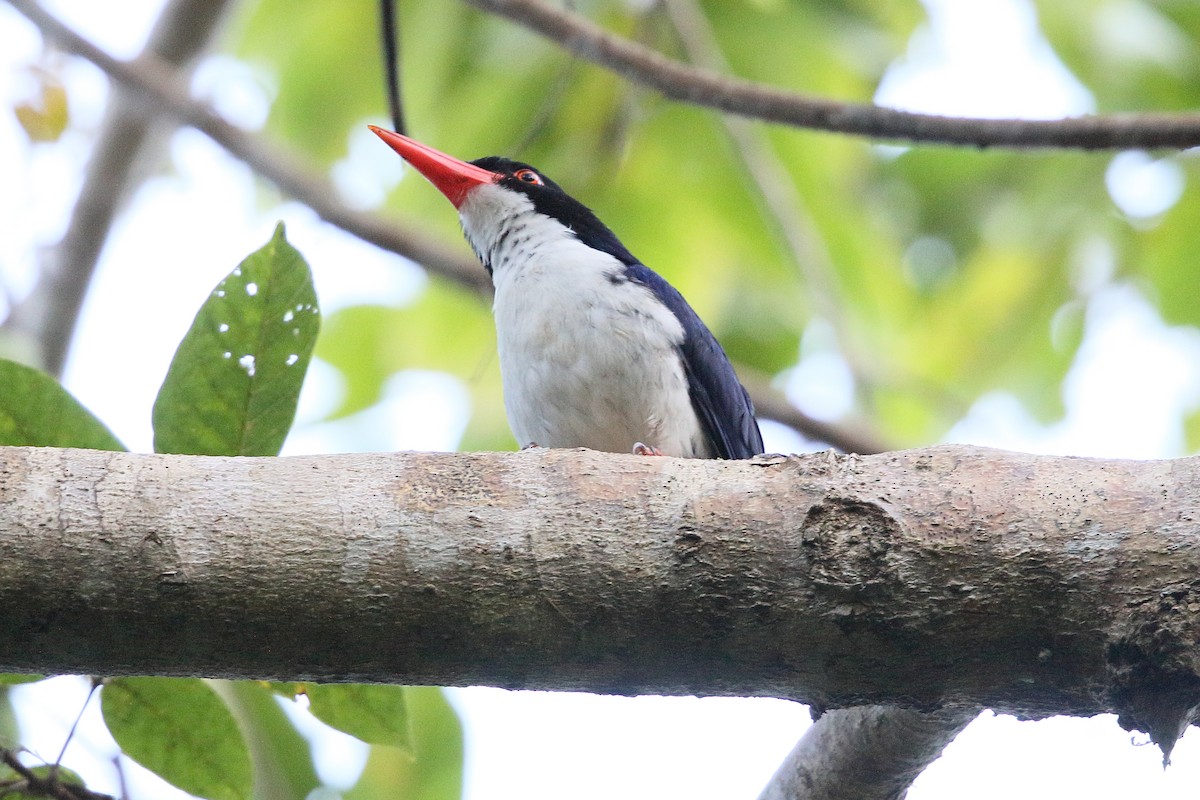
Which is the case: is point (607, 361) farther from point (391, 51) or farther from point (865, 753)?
point (865, 753)

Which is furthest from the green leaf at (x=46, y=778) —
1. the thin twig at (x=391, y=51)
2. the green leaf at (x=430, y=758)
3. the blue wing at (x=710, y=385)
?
the thin twig at (x=391, y=51)

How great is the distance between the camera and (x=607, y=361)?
3.95 metres

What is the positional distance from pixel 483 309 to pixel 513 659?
3.34 m

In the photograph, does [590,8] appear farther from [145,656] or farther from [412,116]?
Result: [145,656]

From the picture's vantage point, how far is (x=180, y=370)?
8.70 ft

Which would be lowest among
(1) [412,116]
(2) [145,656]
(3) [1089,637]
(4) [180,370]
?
(2) [145,656]

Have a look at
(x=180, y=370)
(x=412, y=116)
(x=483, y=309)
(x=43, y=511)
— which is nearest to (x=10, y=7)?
(x=412, y=116)

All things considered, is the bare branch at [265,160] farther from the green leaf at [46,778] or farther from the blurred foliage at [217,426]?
the green leaf at [46,778]

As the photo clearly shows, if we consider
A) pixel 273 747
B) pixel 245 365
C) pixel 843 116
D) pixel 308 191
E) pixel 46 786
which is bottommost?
pixel 46 786

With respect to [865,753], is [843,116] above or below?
above

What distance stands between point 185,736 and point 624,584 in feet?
3.50

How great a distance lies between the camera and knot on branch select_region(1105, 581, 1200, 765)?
211 cm

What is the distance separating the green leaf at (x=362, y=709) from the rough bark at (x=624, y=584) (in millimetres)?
520

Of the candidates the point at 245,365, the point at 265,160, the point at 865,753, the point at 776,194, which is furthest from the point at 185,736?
the point at 265,160
